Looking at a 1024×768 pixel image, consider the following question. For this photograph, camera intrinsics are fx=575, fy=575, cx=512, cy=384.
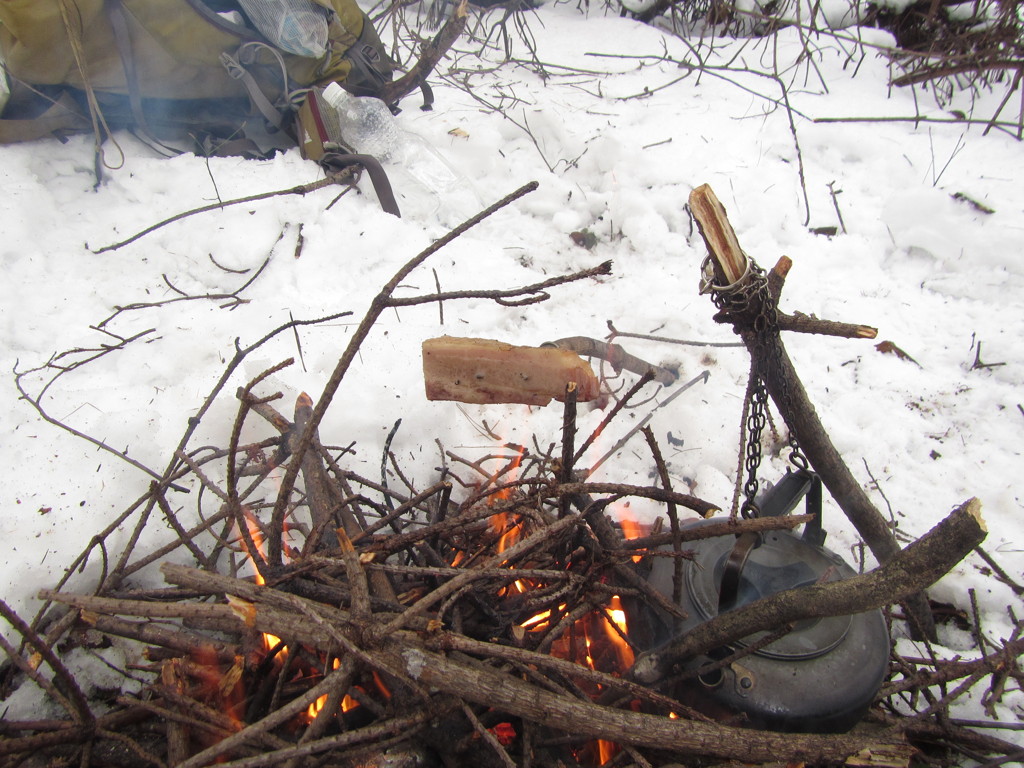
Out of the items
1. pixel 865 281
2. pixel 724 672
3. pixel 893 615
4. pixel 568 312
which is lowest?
pixel 893 615

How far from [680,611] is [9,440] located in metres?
2.60

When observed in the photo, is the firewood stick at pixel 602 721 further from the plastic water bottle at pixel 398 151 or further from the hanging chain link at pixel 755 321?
the plastic water bottle at pixel 398 151

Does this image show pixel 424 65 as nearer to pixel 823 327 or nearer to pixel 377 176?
pixel 377 176

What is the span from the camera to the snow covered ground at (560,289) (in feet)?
8.13

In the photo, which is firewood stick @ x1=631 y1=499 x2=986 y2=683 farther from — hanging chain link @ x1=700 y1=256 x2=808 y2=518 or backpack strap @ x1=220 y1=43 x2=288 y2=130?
backpack strap @ x1=220 y1=43 x2=288 y2=130

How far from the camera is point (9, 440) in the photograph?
90.2 inches

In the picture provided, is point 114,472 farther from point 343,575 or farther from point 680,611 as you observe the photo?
point 680,611

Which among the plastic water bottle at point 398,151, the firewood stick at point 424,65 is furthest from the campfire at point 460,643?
the firewood stick at point 424,65

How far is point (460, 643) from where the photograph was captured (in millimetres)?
1261

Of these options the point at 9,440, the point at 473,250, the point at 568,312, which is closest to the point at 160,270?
the point at 9,440

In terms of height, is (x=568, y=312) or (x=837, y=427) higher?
(x=568, y=312)

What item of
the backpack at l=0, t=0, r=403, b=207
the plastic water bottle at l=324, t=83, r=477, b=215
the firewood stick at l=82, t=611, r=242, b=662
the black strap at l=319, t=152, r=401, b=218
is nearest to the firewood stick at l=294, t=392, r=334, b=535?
the firewood stick at l=82, t=611, r=242, b=662

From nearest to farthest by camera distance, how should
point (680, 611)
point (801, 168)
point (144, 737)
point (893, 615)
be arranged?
1. point (144, 737)
2. point (680, 611)
3. point (893, 615)
4. point (801, 168)

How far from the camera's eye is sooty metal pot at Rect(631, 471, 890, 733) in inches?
60.4
